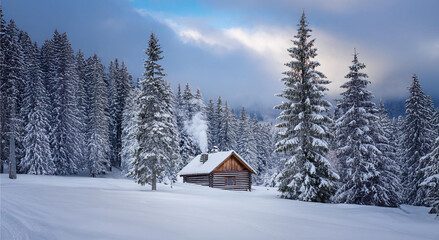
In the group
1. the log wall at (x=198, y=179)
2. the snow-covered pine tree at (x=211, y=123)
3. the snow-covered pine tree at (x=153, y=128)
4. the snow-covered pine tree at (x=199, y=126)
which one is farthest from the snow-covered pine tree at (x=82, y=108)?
the snow-covered pine tree at (x=211, y=123)

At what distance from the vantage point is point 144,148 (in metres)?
26.3

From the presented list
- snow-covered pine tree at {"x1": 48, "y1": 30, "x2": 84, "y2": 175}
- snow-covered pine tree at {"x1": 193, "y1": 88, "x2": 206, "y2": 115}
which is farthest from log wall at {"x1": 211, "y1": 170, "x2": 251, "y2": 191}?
snow-covered pine tree at {"x1": 193, "y1": 88, "x2": 206, "y2": 115}

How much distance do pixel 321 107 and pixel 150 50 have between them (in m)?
16.6

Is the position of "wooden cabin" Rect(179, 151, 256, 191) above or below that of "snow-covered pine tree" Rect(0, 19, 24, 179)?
below

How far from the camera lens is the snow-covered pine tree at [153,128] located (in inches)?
1021

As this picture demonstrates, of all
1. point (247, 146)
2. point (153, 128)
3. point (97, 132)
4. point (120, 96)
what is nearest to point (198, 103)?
point (247, 146)

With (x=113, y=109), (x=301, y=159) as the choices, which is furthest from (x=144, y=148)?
(x=113, y=109)

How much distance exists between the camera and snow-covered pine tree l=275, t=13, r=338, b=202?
21328 millimetres

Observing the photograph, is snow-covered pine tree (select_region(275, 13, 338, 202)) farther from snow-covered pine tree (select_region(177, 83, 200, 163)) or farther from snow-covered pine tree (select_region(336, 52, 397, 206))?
snow-covered pine tree (select_region(177, 83, 200, 163))

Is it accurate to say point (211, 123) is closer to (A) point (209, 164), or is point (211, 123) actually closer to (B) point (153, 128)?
(A) point (209, 164)

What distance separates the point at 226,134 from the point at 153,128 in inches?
1493

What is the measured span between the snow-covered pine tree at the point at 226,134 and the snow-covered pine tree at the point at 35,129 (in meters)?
34.8

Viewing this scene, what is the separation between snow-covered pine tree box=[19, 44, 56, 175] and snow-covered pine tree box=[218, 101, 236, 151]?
3482 cm

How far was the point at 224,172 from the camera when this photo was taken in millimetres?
41094
